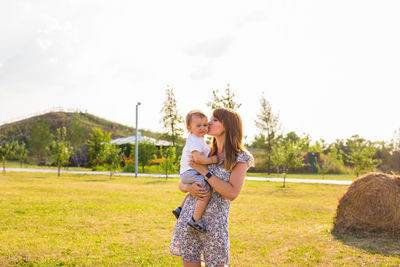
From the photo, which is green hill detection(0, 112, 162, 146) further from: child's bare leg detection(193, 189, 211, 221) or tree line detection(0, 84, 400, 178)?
child's bare leg detection(193, 189, 211, 221)

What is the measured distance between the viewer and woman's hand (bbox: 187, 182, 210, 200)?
3.10 m

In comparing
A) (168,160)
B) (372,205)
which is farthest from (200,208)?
(168,160)

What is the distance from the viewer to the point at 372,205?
335 inches

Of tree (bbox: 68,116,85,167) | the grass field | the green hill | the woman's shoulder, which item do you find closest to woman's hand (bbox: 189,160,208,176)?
the woman's shoulder

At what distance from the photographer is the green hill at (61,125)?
70438mm

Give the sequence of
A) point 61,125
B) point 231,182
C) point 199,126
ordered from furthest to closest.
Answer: point 61,125, point 199,126, point 231,182

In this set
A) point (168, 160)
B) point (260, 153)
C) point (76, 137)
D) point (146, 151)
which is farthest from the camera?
point (76, 137)

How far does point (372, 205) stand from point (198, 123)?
22.8 ft

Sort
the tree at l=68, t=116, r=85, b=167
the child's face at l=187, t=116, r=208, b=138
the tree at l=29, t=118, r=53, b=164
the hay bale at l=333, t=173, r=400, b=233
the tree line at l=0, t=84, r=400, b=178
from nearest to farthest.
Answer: the child's face at l=187, t=116, r=208, b=138, the hay bale at l=333, t=173, r=400, b=233, the tree line at l=0, t=84, r=400, b=178, the tree at l=29, t=118, r=53, b=164, the tree at l=68, t=116, r=85, b=167

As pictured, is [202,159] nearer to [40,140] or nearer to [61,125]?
[40,140]

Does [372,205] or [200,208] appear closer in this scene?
[200,208]

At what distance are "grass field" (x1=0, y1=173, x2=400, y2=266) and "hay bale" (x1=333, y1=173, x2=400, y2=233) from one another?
313 millimetres

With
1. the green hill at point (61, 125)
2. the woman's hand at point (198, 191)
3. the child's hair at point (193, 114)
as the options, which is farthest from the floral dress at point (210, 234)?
the green hill at point (61, 125)

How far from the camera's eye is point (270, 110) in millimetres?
39312
